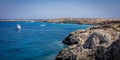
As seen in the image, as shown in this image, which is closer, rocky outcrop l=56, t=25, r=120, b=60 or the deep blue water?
rocky outcrop l=56, t=25, r=120, b=60

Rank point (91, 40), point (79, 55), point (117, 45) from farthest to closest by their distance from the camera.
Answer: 1. point (91, 40)
2. point (79, 55)
3. point (117, 45)

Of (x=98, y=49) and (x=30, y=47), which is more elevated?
(x=98, y=49)

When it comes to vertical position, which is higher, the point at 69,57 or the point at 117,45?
the point at 117,45

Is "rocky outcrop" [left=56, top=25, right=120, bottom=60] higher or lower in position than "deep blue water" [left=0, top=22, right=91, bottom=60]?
higher

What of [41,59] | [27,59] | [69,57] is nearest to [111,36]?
[69,57]

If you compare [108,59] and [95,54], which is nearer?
[108,59]

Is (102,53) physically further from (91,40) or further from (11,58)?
(11,58)

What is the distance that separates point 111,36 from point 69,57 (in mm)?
6714

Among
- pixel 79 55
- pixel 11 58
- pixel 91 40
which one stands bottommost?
pixel 11 58

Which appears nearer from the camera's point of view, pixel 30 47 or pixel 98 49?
pixel 98 49

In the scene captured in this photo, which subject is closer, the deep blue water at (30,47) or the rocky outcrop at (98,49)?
the rocky outcrop at (98,49)

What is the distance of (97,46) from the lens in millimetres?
25516

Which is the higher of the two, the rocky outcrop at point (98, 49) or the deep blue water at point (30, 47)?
the rocky outcrop at point (98, 49)

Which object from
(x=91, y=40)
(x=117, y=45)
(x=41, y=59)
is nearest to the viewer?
(x=117, y=45)
